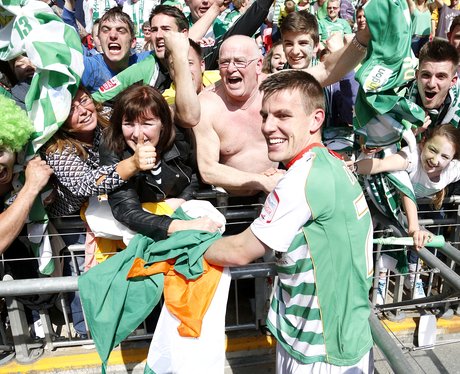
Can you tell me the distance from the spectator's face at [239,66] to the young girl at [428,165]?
955 millimetres

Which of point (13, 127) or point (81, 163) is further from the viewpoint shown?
point (81, 163)

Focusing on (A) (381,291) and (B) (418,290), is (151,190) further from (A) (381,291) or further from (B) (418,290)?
(B) (418,290)

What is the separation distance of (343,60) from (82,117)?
5.86 feet

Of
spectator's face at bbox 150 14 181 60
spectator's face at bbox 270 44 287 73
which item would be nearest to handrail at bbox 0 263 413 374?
spectator's face at bbox 150 14 181 60

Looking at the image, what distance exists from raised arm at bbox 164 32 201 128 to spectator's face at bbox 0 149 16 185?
3.34 feet

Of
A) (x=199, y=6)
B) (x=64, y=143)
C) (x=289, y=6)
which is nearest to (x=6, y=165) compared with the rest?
(x=64, y=143)

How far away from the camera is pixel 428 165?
309cm

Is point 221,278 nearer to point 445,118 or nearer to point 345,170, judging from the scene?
point 345,170

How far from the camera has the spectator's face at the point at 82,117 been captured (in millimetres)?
2562

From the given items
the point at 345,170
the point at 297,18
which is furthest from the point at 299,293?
the point at 297,18

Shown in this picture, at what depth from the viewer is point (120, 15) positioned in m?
3.76

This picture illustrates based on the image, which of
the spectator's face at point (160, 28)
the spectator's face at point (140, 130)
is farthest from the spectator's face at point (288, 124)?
the spectator's face at point (160, 28)

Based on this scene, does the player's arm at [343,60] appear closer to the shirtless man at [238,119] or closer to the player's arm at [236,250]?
the shirtless man at [238,119]

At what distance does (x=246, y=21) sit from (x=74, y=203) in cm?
233
